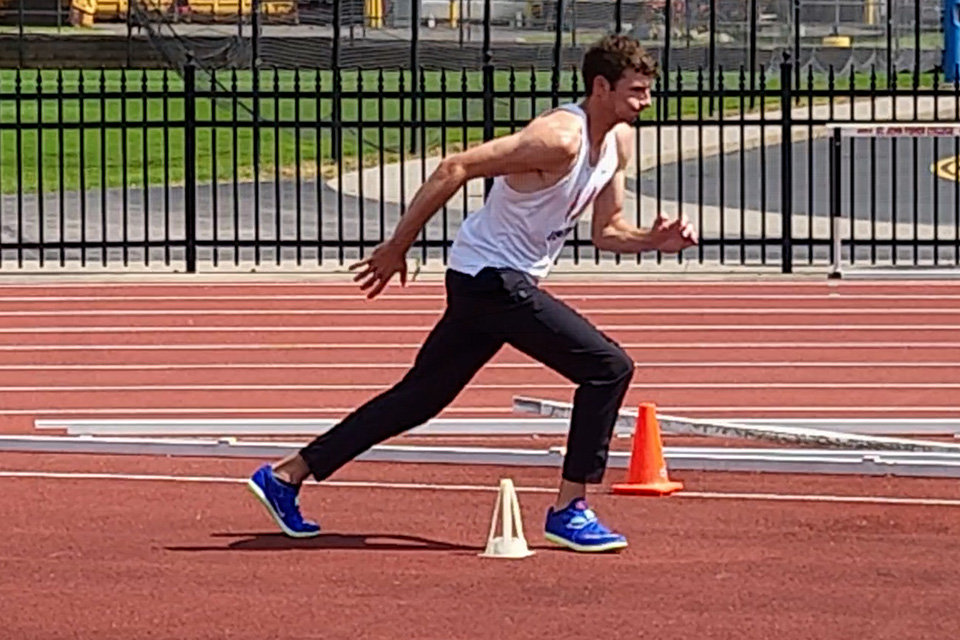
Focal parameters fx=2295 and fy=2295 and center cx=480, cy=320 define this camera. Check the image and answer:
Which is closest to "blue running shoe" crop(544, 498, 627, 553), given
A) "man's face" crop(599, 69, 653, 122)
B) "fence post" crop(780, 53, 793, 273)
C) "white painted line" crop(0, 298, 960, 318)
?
"man's face" crop(599, 69, 653, 122)

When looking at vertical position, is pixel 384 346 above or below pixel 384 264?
below

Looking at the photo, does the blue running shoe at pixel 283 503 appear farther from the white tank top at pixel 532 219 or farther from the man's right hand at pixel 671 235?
the man's right hand at pixel 671 235

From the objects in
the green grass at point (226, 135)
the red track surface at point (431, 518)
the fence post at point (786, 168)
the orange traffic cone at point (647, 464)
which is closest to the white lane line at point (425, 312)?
the red track surface at point (431, 518)

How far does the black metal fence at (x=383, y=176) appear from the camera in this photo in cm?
1983

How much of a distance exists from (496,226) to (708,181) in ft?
71.5

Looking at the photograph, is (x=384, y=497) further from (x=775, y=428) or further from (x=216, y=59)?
(x=216, y=59)

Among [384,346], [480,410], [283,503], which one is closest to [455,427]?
[480,410]

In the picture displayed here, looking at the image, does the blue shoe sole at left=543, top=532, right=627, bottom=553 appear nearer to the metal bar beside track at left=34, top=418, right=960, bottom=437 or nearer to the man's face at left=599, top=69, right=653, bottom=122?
the man's face at left=599, top=69, right=653, bottom=122

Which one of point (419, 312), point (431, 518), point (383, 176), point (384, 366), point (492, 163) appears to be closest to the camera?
point (492, 163)

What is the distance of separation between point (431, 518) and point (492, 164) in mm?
1747

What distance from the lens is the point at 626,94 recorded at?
7.86 meters

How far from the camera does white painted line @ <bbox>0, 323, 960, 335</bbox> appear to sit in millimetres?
15508

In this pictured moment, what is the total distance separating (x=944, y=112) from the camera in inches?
1423

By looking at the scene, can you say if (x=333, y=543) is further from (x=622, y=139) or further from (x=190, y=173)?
(x=190, y=173)
